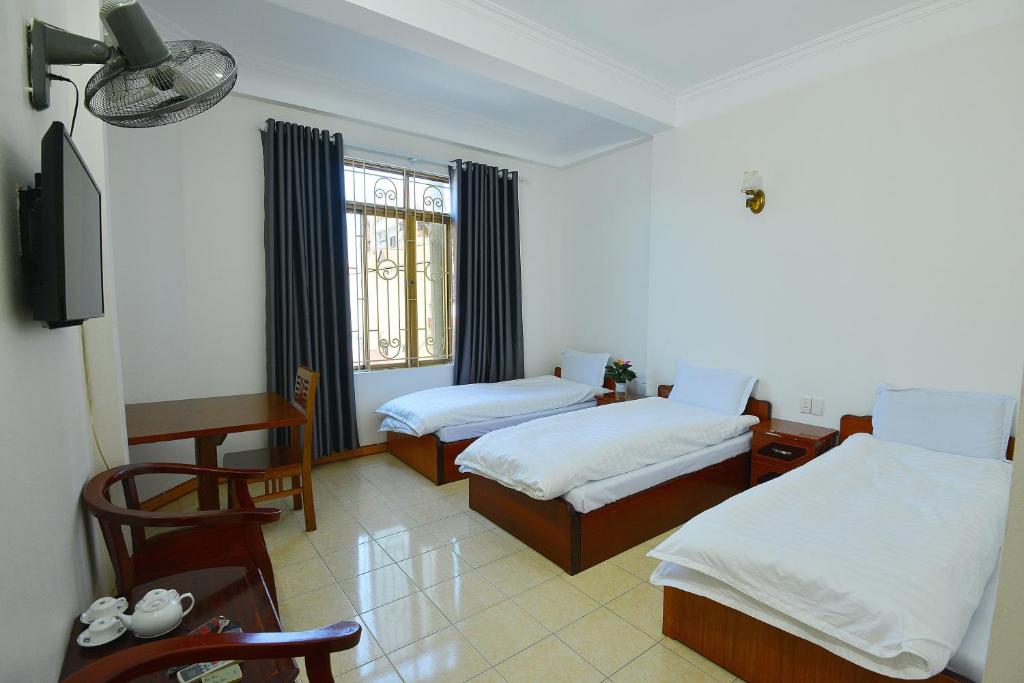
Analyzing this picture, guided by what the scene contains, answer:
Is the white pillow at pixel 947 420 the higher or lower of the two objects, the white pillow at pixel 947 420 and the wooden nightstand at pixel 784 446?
the higher

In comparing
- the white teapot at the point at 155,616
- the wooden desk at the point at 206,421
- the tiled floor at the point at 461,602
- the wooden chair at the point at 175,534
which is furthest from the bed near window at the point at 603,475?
the white teapot at the point at 155,616

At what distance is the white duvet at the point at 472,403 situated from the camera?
349cm

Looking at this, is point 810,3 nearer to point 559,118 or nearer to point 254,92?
point 559,118

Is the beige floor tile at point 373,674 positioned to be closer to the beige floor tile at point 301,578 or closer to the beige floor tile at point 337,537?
the beige floor tile at point 301,578

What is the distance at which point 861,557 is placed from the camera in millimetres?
1545

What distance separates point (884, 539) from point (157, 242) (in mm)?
4025

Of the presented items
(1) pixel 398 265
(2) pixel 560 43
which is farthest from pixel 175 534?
(2) pixel 560 43

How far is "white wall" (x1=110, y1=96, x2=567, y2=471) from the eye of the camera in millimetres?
2998

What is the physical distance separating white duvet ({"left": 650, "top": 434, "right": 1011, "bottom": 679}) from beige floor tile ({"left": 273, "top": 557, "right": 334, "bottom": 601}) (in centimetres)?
153

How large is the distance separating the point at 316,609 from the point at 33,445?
139 centimetres

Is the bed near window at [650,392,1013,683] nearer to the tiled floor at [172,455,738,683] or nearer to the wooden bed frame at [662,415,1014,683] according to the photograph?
the wooden bed frame at [662,415,1014,683]

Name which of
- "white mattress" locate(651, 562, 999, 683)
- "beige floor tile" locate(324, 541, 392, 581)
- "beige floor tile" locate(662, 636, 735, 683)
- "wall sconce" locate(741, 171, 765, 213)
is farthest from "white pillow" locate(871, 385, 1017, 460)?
"beige floor tile" locate(324, 541, 392, 581)

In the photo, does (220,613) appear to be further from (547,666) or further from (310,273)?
(310,273)

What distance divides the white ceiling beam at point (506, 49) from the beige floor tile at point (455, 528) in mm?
2645
